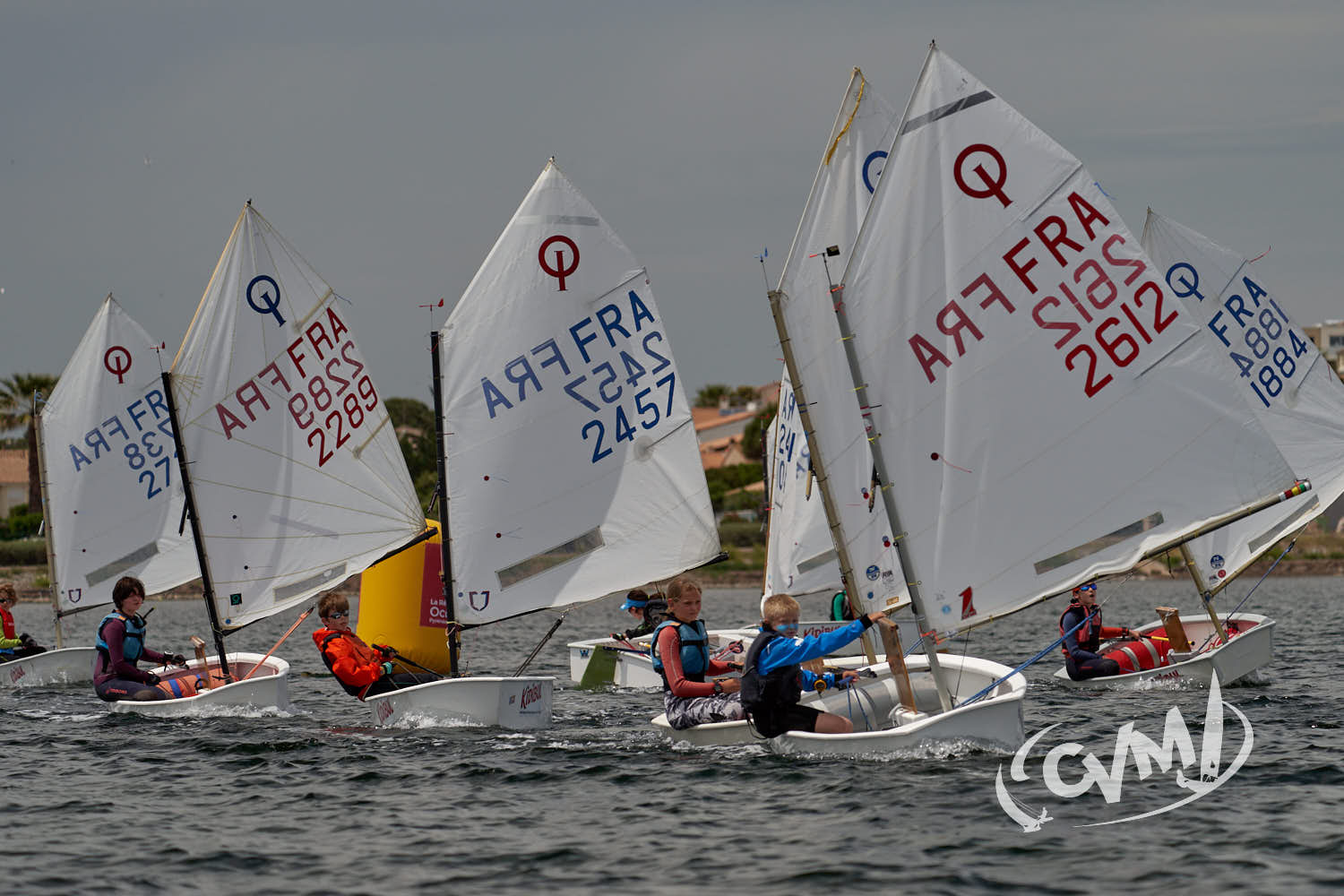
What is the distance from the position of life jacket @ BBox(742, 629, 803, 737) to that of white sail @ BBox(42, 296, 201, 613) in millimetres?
14528

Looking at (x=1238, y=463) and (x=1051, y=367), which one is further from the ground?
(x=1051, y=367)

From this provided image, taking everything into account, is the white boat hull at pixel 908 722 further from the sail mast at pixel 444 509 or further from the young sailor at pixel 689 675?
the sail mast at pixel 444 509

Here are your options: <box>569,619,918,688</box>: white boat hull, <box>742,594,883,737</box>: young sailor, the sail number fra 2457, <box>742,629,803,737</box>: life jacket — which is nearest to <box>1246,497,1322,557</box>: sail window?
<box>569,619,918,688</box>: white boat hull

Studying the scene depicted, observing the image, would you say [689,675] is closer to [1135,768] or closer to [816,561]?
[1135,768]

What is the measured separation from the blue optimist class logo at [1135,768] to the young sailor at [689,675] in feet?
8.59

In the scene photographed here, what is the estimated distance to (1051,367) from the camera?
41.7ft

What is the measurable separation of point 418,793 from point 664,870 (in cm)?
339

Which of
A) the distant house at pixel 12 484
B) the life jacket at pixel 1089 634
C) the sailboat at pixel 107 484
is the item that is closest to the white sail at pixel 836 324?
the life jacket at pixel 1089 634

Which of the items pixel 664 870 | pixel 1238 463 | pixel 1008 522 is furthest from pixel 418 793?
pixel 1238 463

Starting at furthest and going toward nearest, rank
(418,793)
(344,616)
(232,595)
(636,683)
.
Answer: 1. (636,683)
2. (232,595)
3. (344,616)
4. (418,793)

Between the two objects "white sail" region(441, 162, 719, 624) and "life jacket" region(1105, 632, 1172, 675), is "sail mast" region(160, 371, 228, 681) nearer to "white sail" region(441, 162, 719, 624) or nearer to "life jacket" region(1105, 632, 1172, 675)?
"white sail" region(441, 162, 719, 624)

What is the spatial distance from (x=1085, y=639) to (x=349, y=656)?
8777 mm

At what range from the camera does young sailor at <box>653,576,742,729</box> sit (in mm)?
13438

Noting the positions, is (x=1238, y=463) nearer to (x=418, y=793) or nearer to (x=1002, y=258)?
(x=1002, y=258)
